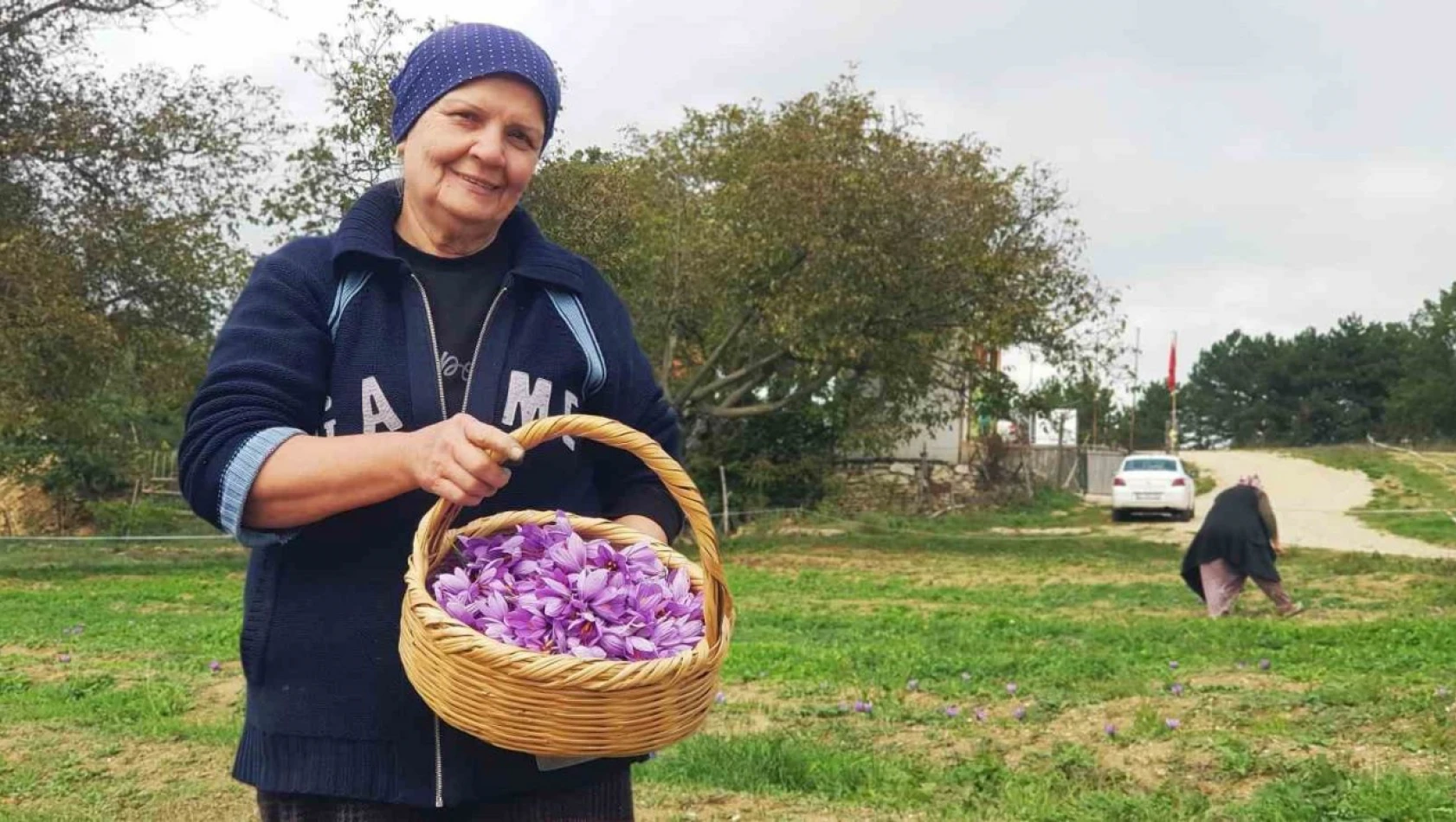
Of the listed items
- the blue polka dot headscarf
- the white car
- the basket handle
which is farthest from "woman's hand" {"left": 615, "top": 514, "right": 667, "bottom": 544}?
the white car

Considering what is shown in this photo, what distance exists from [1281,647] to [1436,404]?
208 ft

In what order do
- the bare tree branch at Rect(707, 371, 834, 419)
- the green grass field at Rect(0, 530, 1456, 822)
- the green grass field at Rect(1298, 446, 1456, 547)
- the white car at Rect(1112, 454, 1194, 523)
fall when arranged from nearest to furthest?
the green grass field at Rect(0, 530, 1456, 822), the bare tree branch at Rect(707, 371, 834, 419), the green grass field at Rect(1298, 446, 1456, 547), the white car at Rect(1112, 454, 1194, 523)

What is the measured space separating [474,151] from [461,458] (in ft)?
1.66

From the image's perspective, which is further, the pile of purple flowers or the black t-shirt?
the black t-shirt

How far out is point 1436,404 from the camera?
64562 mm

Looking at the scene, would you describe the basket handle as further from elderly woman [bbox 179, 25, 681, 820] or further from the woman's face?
the woman's face

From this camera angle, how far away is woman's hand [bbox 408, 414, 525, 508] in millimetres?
1605

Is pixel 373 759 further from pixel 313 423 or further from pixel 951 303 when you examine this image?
pixel 951 303

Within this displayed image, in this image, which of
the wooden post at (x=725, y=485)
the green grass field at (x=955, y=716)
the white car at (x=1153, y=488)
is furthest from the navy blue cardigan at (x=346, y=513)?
the white car at (x=1153, y=488)

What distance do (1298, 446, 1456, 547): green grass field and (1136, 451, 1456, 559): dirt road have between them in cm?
38

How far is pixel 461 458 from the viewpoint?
1.60 metres

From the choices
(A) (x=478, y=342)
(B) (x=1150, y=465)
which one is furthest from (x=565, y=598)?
(B) (x=1150, y=465)

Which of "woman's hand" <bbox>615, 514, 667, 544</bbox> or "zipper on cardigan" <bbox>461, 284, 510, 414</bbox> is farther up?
"zipper on cardigan" <bbox>461, 284, 510, 414</bbox>

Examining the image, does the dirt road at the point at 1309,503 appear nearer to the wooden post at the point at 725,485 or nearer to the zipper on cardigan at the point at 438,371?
the wooden post at the point at 725,485
